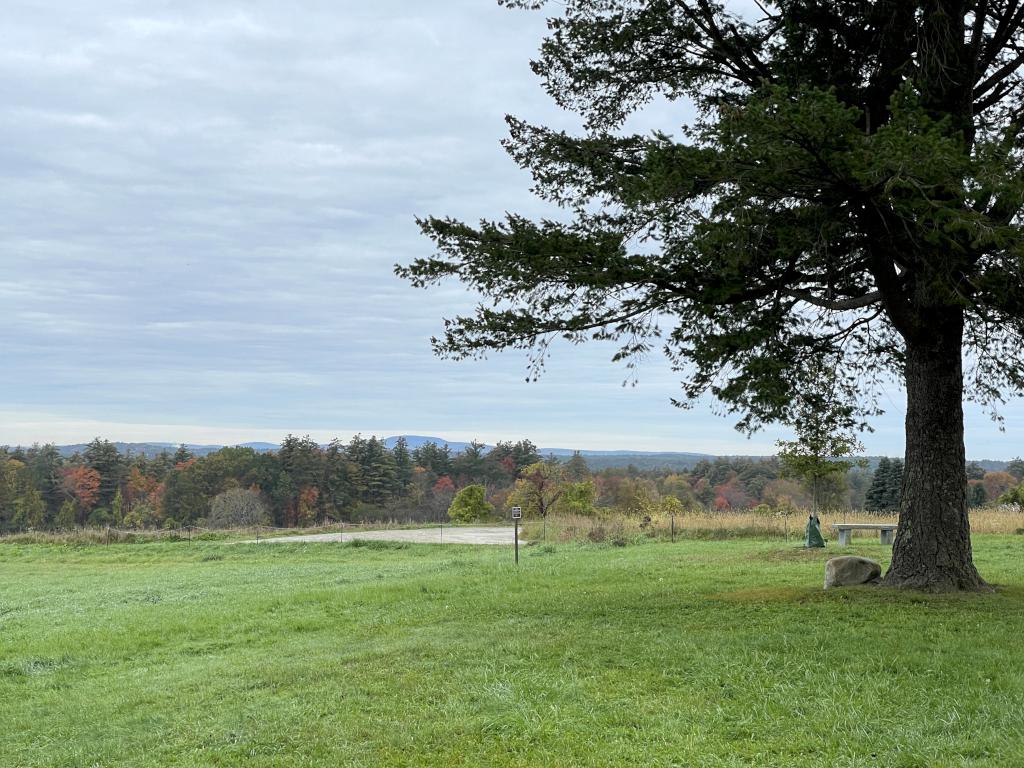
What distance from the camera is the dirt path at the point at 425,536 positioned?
2789cm

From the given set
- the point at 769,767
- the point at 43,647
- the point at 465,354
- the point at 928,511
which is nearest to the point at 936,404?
the point at 928,511

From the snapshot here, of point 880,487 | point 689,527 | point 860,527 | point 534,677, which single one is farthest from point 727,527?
point 880,487

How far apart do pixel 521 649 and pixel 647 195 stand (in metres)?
4.24

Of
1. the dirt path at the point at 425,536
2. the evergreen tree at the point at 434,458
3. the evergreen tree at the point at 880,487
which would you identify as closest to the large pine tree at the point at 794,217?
the dirt path at the point at 425,536

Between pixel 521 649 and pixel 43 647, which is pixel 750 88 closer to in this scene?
pixel 521 649

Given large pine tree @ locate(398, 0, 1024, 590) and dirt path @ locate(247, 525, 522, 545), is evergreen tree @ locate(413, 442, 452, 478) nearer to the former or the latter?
dirt path @ locate(247, 525, 522, 545)

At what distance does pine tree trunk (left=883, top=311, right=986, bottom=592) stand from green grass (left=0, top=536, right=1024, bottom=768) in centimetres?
56

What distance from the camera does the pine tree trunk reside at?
9648 millimetres

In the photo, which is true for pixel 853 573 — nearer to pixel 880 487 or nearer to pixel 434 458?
pixel 880 487

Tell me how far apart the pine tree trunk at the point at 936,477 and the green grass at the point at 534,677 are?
1.82 feet

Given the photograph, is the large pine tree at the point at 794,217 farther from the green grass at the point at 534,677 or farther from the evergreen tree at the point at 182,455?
the evergreen tree at the point at 182,455

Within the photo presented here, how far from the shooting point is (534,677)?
6.19 metres

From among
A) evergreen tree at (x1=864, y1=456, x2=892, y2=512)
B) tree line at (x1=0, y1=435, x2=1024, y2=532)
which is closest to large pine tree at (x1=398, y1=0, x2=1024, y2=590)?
evergreen tree at (x1=864, y1=456, x2=892, y2=512)

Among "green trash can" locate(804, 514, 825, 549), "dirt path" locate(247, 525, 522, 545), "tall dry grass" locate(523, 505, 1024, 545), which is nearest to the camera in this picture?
"green trash can" locate(804, 514, 825, 549)
